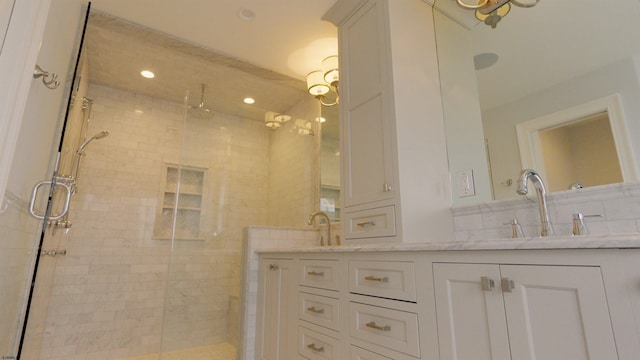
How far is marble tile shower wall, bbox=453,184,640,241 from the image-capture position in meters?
1.18

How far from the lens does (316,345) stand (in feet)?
5.45

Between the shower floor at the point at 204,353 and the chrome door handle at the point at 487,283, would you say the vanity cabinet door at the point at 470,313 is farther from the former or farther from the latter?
the shower floor at the point at 204,353

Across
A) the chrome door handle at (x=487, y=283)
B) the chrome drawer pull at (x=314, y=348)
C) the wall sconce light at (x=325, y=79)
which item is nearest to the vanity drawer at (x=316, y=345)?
the chrome drawer pull at (x=314, y=348)

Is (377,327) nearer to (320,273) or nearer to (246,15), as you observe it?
(320,273)

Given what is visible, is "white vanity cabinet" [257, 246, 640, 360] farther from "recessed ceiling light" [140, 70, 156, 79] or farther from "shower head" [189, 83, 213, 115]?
"recessed ceiling light" [140, 70, 156, 79]

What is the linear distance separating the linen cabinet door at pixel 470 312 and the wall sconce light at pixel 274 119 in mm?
3085

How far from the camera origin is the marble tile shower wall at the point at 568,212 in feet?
3.88

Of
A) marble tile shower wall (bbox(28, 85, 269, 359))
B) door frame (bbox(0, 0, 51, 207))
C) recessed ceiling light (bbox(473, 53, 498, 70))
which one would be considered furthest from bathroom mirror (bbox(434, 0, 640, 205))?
marble tile shower wall (bbox(28, 85, 269, 359))

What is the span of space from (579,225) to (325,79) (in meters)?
2.24

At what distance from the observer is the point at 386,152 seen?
1847mm

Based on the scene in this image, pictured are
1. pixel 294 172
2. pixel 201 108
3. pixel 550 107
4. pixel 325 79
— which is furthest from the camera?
pixel 294 172

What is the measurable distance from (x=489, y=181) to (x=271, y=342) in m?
1.70

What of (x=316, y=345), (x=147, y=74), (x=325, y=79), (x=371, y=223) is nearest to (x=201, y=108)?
(x=147, y=74)

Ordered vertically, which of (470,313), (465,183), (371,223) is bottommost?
(470,313)
